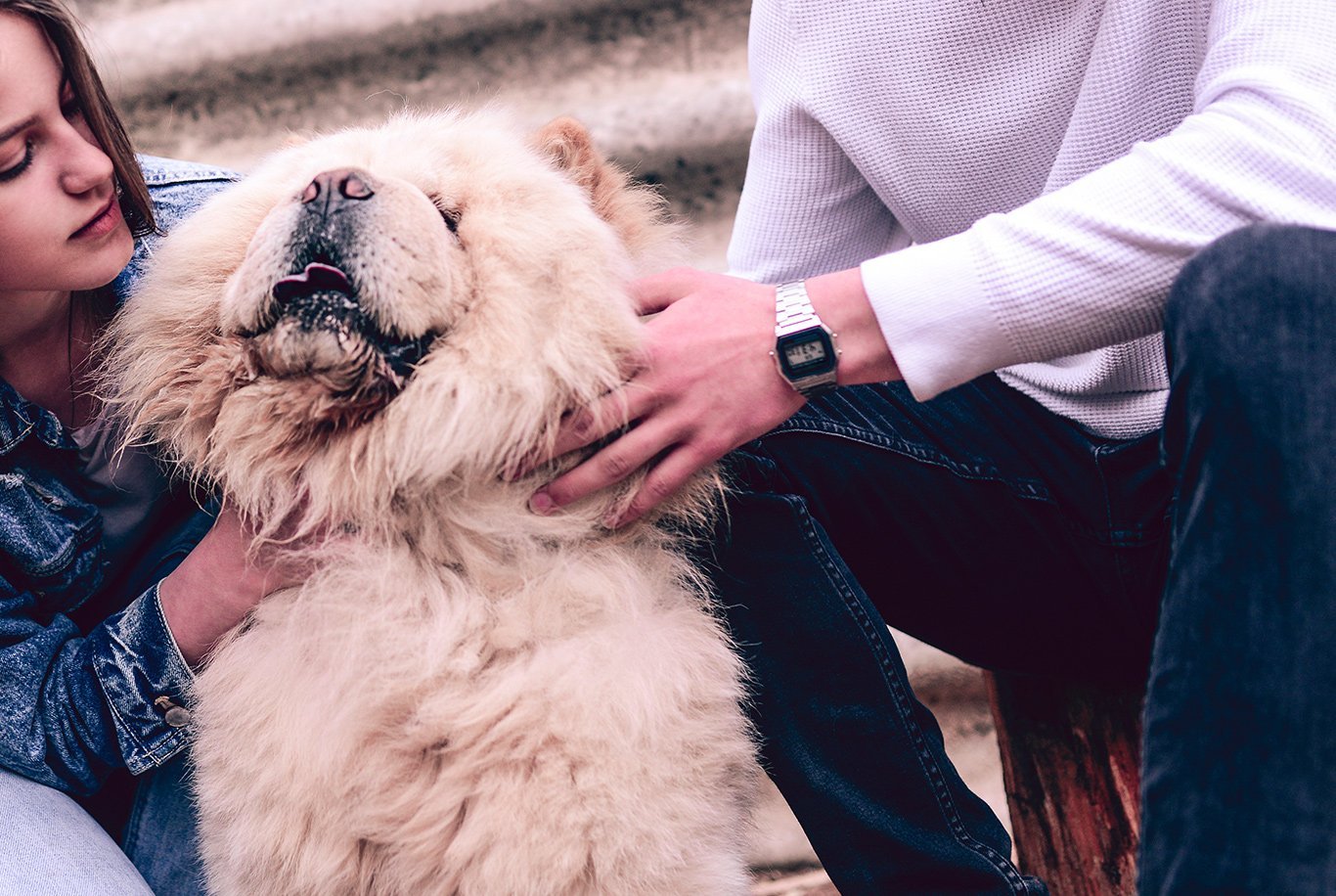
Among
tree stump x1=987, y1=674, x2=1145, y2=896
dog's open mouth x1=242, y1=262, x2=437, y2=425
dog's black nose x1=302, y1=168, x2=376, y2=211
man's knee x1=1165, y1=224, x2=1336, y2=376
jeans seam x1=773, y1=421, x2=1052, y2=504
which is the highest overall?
man's knee x1=1165, y1=224, x2=1336, y2=376

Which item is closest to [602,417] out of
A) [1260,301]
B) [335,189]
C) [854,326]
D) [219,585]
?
[854,326]

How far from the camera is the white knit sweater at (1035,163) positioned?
1.00 meters

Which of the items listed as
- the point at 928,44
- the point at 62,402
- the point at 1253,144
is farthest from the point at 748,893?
the point at 62,402

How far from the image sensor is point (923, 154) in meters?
1.44

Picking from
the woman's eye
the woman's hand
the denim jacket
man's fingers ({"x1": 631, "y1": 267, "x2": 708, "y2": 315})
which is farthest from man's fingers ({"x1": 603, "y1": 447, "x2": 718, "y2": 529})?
the woman's eye

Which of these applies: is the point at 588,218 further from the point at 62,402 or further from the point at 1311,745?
the point at 1311,745

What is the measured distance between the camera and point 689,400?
1165 mm

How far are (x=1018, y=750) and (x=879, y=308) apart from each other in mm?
957

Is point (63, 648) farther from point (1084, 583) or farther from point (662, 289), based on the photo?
point (1084, 583)

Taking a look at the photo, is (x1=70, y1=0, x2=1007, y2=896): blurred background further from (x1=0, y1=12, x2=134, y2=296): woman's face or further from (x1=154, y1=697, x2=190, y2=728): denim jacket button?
(x1=154, y1=697, x2=190, y2=728): denim jacket button

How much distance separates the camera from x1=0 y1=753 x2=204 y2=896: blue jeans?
3.98 feet

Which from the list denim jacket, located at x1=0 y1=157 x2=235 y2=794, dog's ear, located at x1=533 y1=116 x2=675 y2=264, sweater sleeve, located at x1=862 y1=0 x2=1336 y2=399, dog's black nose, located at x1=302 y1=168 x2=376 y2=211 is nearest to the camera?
sweater sleeve, located at x1=862 y1=0 x2=1336 y2=399

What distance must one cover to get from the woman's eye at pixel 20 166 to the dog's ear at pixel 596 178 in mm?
680

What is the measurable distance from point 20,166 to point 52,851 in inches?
35.0
